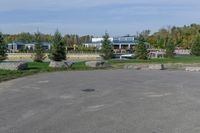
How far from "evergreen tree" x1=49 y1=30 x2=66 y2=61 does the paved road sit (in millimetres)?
18745

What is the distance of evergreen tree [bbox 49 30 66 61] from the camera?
33.2m

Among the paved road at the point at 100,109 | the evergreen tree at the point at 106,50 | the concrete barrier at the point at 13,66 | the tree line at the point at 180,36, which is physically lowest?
the paved road at the point at 100,109

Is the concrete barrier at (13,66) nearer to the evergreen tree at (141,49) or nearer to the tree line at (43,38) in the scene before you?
the evergreen tree at (141,49)

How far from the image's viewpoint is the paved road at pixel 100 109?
7.39 metres

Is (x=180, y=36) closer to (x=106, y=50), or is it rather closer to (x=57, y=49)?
(x=106, y=50)

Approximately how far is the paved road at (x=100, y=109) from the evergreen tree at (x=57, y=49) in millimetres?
18745

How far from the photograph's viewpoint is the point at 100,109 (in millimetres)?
9484

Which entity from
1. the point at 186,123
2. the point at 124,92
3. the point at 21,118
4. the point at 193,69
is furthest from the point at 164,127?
the point at 193,69

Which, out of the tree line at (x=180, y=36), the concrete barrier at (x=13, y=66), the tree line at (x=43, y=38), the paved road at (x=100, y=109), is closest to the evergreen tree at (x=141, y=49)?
the concrete barrier at (x=13, y=66)

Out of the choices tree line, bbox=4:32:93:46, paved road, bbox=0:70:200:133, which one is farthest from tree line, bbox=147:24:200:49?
paved road, bbox=0:70:200:133

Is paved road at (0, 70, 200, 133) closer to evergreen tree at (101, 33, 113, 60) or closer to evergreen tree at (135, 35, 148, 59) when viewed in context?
evergreen tree at (101, 33, 113, 60)

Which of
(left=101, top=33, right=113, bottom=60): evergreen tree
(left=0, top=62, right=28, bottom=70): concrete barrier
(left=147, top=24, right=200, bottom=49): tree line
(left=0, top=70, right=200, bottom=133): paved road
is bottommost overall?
(left=0, top=70, right=200, bottom=133): paved road

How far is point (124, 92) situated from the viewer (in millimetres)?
12898

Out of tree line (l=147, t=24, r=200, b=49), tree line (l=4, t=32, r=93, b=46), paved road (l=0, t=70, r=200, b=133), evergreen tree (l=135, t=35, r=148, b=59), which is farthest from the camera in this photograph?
tree line (l=4, t=32, r=93, b=46)
